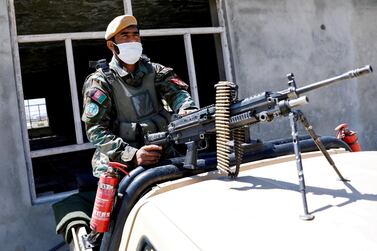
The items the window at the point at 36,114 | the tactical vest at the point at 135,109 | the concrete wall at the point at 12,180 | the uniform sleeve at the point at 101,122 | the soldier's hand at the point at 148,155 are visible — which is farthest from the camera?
the window at the point at 36,114

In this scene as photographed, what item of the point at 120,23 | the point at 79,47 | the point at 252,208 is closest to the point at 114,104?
the point at 120,23

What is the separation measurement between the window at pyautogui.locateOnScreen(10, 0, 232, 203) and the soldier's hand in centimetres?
149

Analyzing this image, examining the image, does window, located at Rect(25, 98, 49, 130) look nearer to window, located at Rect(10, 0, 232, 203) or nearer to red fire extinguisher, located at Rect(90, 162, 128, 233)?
window, located at Rect(10, 0, 232, 203)

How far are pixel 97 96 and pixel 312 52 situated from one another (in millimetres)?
3935

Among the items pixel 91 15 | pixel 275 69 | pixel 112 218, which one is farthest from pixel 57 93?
pixel 112 218

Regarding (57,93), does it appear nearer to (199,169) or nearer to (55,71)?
(55,71)

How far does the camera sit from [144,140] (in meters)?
2.54

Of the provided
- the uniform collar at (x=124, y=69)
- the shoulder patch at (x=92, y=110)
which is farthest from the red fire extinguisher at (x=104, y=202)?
the uniform collar at (x=124, y=69)

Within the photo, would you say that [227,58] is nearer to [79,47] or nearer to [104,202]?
[104,202]

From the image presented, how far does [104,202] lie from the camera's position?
1928 millimetres

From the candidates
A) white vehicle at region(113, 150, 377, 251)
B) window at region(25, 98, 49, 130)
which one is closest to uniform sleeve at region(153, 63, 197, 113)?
white vehicle at region(113, 150, 377, 251)

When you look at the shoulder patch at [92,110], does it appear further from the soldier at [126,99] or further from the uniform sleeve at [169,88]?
the uniform sleeve at [169,88]

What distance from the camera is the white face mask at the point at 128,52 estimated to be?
9.23 ft

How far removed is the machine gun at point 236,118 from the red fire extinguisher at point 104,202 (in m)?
0.36
